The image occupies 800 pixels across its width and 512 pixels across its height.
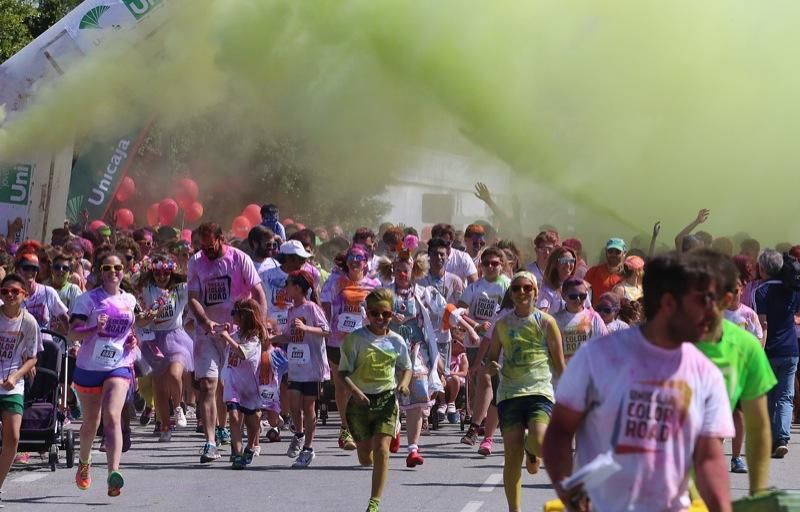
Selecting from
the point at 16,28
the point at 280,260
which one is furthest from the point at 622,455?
the point at 16,28

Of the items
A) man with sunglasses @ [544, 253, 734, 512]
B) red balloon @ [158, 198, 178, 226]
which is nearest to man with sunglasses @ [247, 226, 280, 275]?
man with sunglasses @ [544, 253, 734, 512]

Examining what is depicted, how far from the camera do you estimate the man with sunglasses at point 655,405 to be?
4516 millimetres

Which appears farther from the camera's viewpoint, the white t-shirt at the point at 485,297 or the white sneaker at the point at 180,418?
the white sneaker at the point at 180,418

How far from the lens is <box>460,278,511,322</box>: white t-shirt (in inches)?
561

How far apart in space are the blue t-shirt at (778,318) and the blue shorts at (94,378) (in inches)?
215

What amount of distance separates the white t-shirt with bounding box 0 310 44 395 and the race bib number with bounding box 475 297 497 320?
16.9ft

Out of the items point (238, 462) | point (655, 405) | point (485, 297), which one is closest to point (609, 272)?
point (485, 297)

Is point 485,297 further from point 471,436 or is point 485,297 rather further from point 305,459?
point 305,459

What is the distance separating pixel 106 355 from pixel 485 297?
4623 millimetres

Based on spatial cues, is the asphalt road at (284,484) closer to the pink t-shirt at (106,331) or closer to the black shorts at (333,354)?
the black shorts at (333,354)

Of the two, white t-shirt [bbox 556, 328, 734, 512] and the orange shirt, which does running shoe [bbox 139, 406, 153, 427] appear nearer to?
the orange shirt

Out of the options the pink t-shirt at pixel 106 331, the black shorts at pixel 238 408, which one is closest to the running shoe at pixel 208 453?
the black shorts at pixel 238 408

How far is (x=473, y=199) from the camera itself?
3875 centimetres

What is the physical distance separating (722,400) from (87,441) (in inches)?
265
